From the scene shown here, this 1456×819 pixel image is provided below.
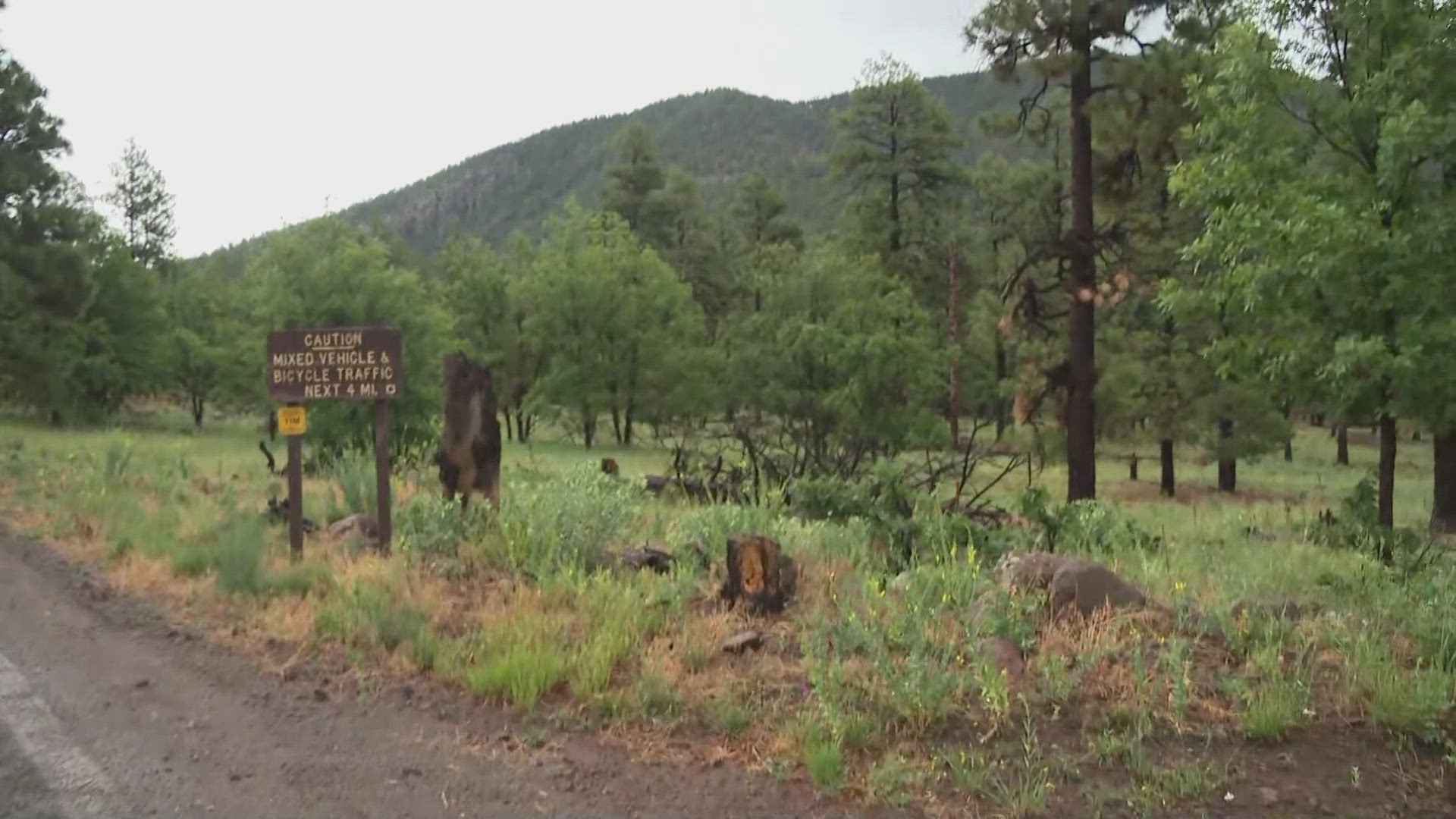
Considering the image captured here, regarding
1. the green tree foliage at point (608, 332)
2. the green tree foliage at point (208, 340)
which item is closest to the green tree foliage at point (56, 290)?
the green tree foliage at point (208, 340)

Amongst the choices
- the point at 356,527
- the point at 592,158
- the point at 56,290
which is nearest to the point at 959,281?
the point at 56,290

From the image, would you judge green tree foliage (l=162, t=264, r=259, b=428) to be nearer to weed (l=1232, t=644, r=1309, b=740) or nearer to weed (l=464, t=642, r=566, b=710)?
weed (l=464, t=642, r=566, b=710)

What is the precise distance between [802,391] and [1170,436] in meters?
9.20

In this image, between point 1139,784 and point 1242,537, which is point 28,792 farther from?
point 1242,537

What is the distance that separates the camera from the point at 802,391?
1106 inches

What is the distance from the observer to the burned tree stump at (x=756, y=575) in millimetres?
6504

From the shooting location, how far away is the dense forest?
10688 mm

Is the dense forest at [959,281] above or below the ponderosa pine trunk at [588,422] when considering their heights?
above

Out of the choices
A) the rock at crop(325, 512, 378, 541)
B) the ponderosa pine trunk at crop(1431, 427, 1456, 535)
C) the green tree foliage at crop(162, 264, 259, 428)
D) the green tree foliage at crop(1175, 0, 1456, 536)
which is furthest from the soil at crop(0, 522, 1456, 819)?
the green tree foliage at crop(162, 264, 259, 428)

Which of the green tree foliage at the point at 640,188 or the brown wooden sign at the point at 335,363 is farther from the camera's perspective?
the green tree foliage at the point at 640,188

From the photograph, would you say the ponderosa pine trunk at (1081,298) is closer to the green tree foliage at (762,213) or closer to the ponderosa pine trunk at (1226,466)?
the ponderosa pine trunk at (1226,466)

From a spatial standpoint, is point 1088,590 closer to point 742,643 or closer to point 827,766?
point 742,643

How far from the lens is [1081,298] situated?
18656mm

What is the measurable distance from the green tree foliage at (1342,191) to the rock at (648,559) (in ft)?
20.5
